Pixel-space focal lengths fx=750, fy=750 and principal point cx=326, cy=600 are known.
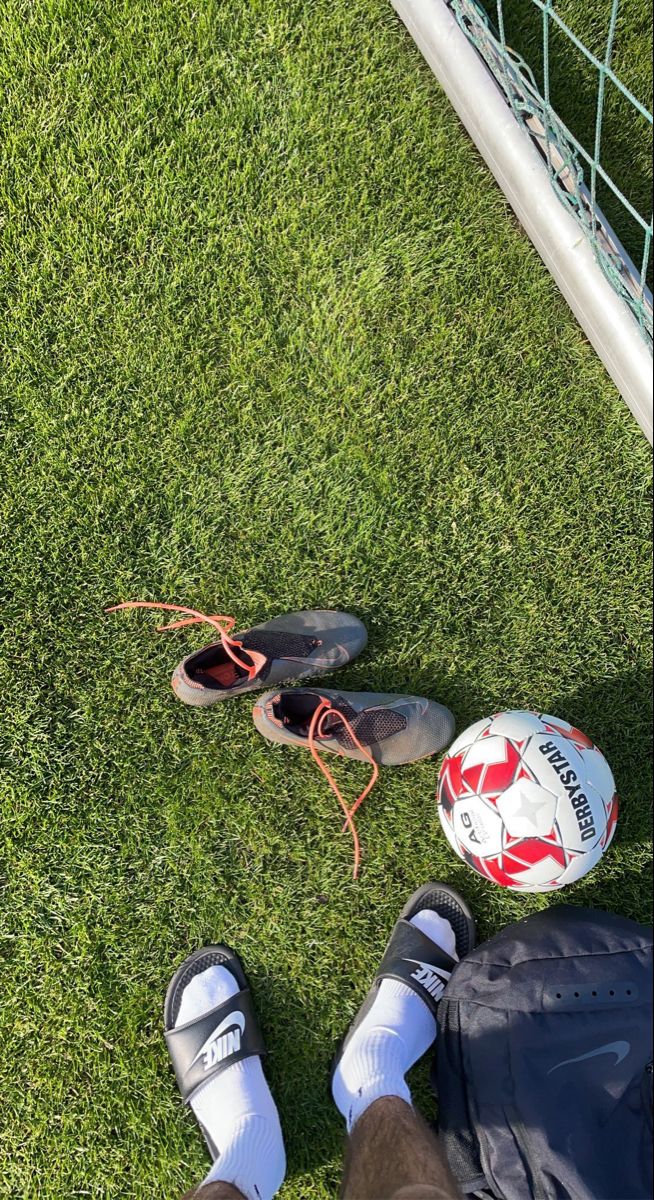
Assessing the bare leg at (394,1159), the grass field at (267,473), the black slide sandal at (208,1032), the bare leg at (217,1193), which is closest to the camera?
the bare leg at (394,1159)

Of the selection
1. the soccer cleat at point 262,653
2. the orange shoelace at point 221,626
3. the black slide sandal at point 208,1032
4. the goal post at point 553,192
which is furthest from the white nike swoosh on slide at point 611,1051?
the goal post at point 553,192

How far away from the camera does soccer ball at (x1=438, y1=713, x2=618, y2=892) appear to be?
2117 mm

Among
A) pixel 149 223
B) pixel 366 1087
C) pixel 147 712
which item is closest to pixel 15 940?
pixel 147 712

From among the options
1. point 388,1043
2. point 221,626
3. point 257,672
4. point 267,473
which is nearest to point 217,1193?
point 388,1043

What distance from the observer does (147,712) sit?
2.57m

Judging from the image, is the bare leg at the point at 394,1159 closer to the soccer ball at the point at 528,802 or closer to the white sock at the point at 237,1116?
the white sock at the point at 237,1116

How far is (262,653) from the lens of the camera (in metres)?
2.48

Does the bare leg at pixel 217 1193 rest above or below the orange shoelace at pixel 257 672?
below

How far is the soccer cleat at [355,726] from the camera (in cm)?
245

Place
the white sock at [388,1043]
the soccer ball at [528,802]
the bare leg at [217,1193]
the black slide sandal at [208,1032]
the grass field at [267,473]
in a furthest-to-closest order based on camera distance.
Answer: the grass field at [267,473], the black slide sandal at [208,1032], the white sock at [388,1043], the soccer ball at [528,802], the bare leg at [217,1193]

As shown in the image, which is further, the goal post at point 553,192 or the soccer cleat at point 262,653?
the soccer cleat at point 262,653

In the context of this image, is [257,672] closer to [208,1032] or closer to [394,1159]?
[208,1032]

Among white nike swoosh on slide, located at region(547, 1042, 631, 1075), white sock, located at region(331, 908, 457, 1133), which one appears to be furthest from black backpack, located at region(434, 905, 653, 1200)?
white sock, located at region(331, 908, 457, 1133)

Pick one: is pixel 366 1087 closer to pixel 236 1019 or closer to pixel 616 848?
pixel 236 1019
